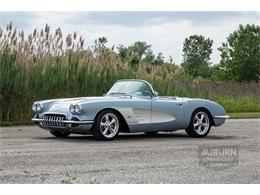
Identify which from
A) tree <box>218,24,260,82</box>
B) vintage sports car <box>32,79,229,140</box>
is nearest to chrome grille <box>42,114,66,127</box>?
vintage sports car <box>32,79,229,140</box>

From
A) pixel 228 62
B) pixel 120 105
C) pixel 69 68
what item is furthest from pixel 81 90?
pixel 228 62

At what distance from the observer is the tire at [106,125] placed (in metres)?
11.4

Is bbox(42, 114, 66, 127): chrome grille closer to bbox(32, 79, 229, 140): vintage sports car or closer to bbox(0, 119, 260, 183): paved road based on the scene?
bbox(32, 79, 229, 140): vintage sports car

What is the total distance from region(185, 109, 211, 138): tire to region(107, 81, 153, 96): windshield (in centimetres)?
104

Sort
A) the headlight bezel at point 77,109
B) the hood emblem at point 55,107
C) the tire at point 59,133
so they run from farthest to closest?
the tire at point 59,133 < the hood emblem at point 55,107 < the headlight bezel at point 77,109

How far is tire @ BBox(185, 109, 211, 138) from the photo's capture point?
1279cm

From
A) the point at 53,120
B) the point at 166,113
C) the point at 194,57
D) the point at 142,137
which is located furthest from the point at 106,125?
the point at 194,57

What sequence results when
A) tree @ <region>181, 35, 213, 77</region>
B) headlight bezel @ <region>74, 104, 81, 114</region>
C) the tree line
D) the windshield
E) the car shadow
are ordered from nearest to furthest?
headlight bezel @ <region>74, 104, 81, 114</region>, the car shadow, the windshield, the tree line, tree @ <region>181, 35, 213, 77</region>

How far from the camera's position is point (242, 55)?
1902 inches

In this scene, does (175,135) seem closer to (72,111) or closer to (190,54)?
(72,111)

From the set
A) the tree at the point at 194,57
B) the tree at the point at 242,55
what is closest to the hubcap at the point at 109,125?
the tree at the point at 194,57

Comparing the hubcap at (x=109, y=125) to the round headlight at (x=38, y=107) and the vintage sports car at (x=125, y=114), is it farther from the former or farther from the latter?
the round headlight at (x=38, y=107)

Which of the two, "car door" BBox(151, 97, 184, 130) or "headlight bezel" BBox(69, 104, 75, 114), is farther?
"car door" BBox(151, 97, 184, 130)

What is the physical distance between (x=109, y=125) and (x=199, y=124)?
218cm
